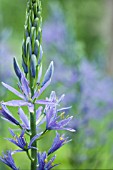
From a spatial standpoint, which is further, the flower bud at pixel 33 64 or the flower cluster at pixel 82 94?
the flower cluster at pixel 82 94

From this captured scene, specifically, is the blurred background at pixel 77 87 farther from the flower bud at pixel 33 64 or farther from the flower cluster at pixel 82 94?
the flower bud at pixel 33 64

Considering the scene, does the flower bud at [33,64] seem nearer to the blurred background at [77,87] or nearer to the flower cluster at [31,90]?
the flower cluster at [31,90]

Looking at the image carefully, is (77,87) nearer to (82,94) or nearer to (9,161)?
(82,94)

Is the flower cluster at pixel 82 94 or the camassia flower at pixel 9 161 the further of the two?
the flower cluster at pixel 82 94

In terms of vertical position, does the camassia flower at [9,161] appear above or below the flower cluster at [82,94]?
below

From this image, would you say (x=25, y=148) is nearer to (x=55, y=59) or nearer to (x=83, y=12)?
(x=55, y=59)

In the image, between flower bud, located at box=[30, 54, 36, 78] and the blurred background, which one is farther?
the blurred background

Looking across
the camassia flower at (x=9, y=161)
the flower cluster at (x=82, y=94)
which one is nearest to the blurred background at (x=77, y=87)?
the flower cluster at (x=82, y=94)

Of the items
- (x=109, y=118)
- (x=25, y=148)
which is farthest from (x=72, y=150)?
(x=25, y=148)

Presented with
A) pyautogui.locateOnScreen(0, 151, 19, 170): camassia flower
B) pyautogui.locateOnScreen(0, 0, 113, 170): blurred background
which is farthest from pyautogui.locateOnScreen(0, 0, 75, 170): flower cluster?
pyautogui.locateOnScreen(0, 0, 113, 170): blurred background

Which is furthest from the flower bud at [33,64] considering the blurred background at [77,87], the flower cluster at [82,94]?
the flower cluster at [82,94]

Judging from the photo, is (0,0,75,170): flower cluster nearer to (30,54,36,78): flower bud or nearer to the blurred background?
(30,54,36,78): flower bud
